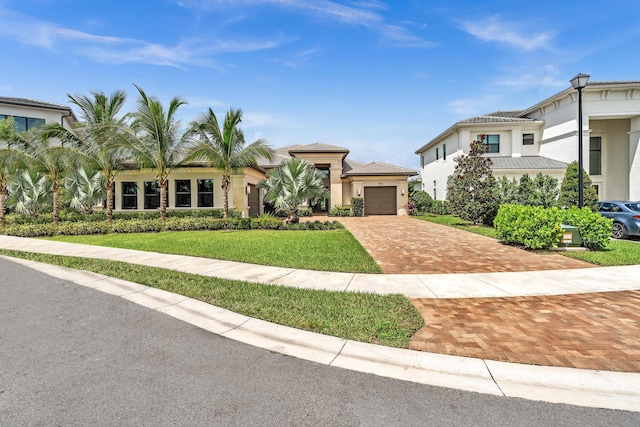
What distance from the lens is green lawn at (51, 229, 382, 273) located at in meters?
8.96

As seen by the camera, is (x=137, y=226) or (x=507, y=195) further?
(x=507, y=195)

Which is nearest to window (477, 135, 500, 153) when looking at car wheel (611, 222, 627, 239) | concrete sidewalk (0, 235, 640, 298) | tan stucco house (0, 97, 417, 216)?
tan stucco house (0, 97, 417, 216)

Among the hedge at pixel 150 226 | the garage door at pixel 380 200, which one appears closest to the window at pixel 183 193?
the hedge at pixel 150 226

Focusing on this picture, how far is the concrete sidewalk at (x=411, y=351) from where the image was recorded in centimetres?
329

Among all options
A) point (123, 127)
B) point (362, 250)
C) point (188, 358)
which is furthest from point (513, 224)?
point (123, 127)

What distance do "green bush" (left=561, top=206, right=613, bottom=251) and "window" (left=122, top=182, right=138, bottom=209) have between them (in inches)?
923

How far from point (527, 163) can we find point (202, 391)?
29.8 metres

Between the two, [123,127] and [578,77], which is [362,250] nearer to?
[578,77]

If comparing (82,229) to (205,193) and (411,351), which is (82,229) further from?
(411,351)

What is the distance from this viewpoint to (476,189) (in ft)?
60.1

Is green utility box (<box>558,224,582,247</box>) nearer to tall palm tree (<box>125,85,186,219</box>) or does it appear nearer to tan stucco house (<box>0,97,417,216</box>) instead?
tan stucco house (<box>0,97,417,216</box>)

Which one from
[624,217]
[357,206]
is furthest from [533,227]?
[357,206]

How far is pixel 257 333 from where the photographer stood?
4633mm

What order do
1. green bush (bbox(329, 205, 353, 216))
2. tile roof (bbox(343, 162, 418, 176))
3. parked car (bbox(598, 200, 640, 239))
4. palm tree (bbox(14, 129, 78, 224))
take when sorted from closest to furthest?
parked car (bbox(598, 200, 640, 239)) → palm tree (bbox(14, 129, 78, 224)) → green bush (bbox(329, 205, 353, 216)) → tile roof (bbox(343, 162, 418, 176))
